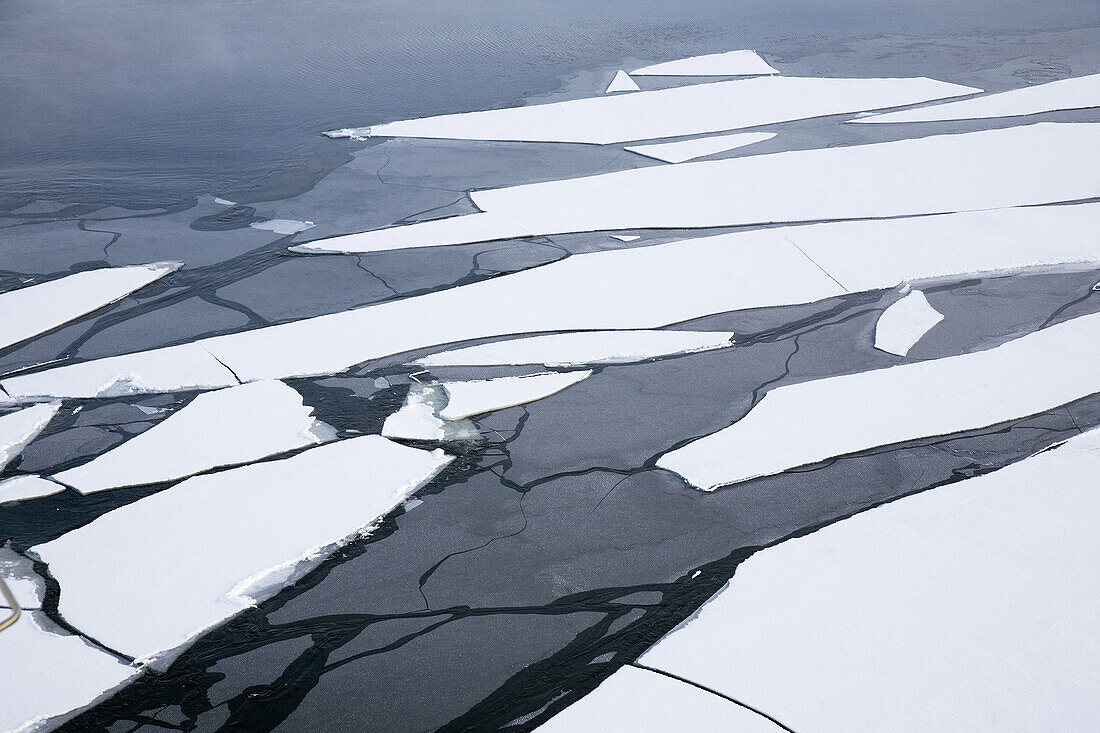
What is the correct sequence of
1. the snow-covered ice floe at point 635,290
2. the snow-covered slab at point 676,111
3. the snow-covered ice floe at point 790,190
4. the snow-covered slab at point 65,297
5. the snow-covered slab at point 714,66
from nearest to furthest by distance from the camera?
1. the snow-covered ice floe at point 635,290
2. the snow-covered slab at point 65,297
3. the snow-covered ice floe at point 790,190
4. the snow-covered slab at point 676,111
5. the snow-covered slab at point 714,66

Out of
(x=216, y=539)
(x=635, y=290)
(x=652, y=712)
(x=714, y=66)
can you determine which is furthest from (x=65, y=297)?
(x=714, y=66)

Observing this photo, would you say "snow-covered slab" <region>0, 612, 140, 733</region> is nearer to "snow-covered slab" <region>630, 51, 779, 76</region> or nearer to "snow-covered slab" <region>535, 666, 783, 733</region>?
"snow-covered slab" <region>535, 666, 783, 733</region>

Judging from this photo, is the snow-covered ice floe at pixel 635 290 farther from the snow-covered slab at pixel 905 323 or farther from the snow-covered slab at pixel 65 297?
the snow-covered slab at pixel 65 297

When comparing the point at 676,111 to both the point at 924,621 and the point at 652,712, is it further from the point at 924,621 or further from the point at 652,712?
the point at 652,712

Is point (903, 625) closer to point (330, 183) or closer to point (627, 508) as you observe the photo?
point (627, 508)

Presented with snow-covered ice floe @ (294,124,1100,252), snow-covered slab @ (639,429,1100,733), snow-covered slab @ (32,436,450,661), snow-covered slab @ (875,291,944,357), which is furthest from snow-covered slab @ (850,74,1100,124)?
snow-covered slab @ (32,436,450,661)

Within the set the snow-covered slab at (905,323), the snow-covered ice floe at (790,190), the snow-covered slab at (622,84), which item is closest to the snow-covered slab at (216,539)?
the snow-covered slab at (905,323)

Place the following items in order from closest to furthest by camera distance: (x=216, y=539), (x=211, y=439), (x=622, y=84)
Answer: (x=216, y=539) → (x=211, y=439) → (x=622, y=84)
